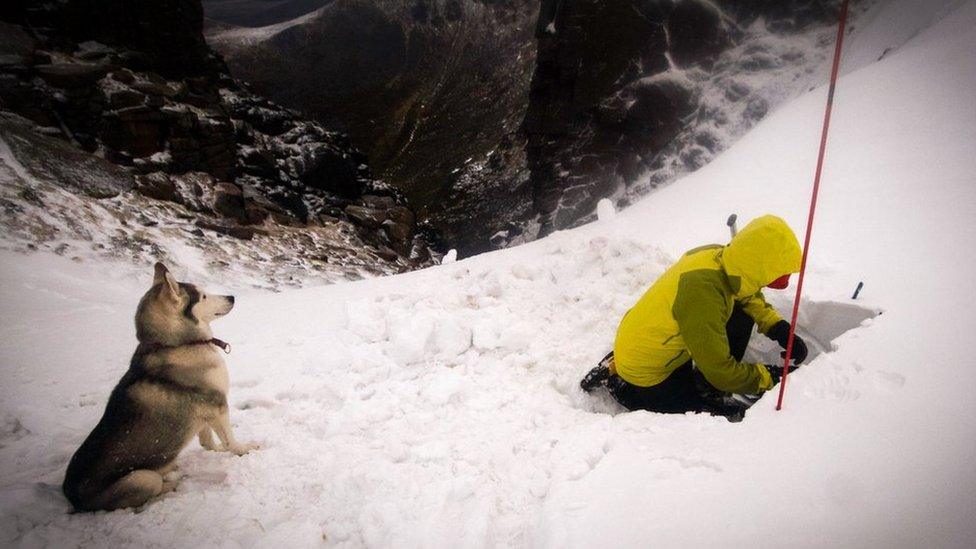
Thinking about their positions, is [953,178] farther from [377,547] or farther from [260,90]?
[260,90]

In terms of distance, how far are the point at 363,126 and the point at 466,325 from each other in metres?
56.1

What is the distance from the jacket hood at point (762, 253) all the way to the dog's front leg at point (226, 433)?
3.22m

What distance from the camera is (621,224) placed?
6.55 meters

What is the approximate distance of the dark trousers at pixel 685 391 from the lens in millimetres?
2988

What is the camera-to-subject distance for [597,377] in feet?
10.8

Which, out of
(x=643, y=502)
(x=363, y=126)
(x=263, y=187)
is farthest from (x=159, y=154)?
(x=363, y=126)

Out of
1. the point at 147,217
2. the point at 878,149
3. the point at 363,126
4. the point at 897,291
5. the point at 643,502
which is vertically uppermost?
the point at 878,149

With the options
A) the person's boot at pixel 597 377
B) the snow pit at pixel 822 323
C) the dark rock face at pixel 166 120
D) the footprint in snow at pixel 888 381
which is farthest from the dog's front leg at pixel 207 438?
the dark rock face at pixel 166 120

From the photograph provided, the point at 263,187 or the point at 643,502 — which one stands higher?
the point at 643,502

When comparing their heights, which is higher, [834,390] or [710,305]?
[710,305]

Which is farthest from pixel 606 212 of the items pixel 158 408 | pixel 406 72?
pixel 406 72

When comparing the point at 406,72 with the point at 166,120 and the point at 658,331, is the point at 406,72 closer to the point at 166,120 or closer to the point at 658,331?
the point at 166,120

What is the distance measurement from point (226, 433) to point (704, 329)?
2994 millimetres

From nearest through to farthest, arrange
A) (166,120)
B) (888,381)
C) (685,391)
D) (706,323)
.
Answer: (888,381) → (706,323) → (685,391) → (166,120)
